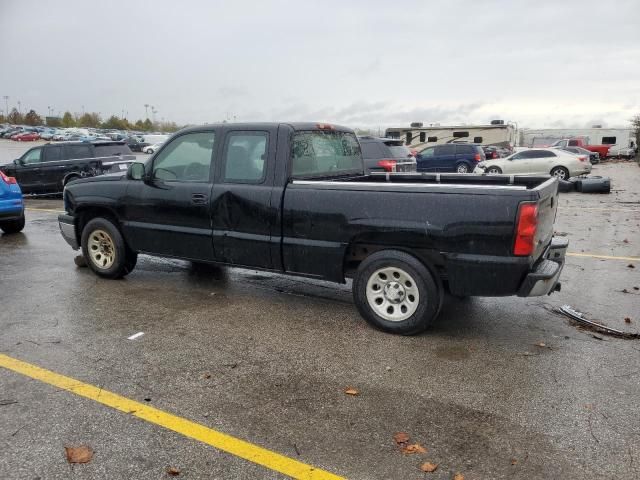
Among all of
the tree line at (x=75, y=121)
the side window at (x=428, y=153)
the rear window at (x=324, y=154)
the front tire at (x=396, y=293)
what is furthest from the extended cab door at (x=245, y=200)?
the tree line at (x=75, y=121)

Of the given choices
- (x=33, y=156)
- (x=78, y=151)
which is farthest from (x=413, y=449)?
(x=33, y=156)

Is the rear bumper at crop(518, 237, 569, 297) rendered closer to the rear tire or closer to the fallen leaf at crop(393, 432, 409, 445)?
the fallen leaf at crop(393, 432, 409, 445)

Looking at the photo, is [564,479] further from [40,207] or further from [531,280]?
[40,207]

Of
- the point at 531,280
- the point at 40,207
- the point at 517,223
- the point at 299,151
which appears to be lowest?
the point at 40,207

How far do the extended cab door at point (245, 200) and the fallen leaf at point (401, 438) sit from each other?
253 centimetres

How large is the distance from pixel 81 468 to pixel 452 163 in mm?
24232

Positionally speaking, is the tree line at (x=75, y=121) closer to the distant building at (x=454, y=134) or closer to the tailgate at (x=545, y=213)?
the distant building at (x=454, y=134)

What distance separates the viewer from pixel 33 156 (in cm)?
1656

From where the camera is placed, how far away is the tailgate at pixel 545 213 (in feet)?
14.7

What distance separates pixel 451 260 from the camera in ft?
15.0

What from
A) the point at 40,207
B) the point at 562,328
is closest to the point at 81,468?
the point at 562,328

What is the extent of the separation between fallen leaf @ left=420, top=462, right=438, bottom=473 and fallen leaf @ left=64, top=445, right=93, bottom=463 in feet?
5.92

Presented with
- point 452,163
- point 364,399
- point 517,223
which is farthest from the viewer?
point 452,163

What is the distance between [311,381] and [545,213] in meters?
2.47
